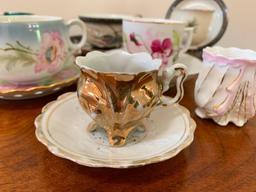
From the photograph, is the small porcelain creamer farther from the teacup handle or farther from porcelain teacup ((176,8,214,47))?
porcelain teacup ((176,8,214,47))

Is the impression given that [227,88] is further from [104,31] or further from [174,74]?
[104,31]

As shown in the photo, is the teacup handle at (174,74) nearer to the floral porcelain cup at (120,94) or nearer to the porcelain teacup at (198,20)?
the floral porcelain cup at (120,94)

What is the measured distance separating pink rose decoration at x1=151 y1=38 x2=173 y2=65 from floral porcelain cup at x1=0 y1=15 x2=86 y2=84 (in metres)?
0.16

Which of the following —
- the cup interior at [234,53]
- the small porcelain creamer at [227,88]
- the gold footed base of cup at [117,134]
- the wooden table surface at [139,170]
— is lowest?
the wooden table surface at [139,170]

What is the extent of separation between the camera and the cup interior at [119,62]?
360 millimetres

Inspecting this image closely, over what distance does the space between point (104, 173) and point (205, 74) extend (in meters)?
0.20

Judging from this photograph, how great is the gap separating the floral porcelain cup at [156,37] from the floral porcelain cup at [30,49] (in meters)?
0.13

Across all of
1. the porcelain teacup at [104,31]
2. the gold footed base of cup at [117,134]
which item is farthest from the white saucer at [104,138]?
the porcelain teacup at [104,31]

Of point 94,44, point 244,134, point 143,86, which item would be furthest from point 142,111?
point 94,44

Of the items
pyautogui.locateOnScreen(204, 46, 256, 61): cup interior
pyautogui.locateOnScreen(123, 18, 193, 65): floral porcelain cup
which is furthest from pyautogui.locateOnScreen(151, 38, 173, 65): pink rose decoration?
pyautogui.locateOnScreen(204, 46, 256, 61): cup interior

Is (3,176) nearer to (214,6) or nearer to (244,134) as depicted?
(244,134)

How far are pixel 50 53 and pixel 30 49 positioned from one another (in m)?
0.03

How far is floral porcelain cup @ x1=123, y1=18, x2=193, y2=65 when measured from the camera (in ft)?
1.62

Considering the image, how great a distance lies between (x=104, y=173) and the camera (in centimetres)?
29
